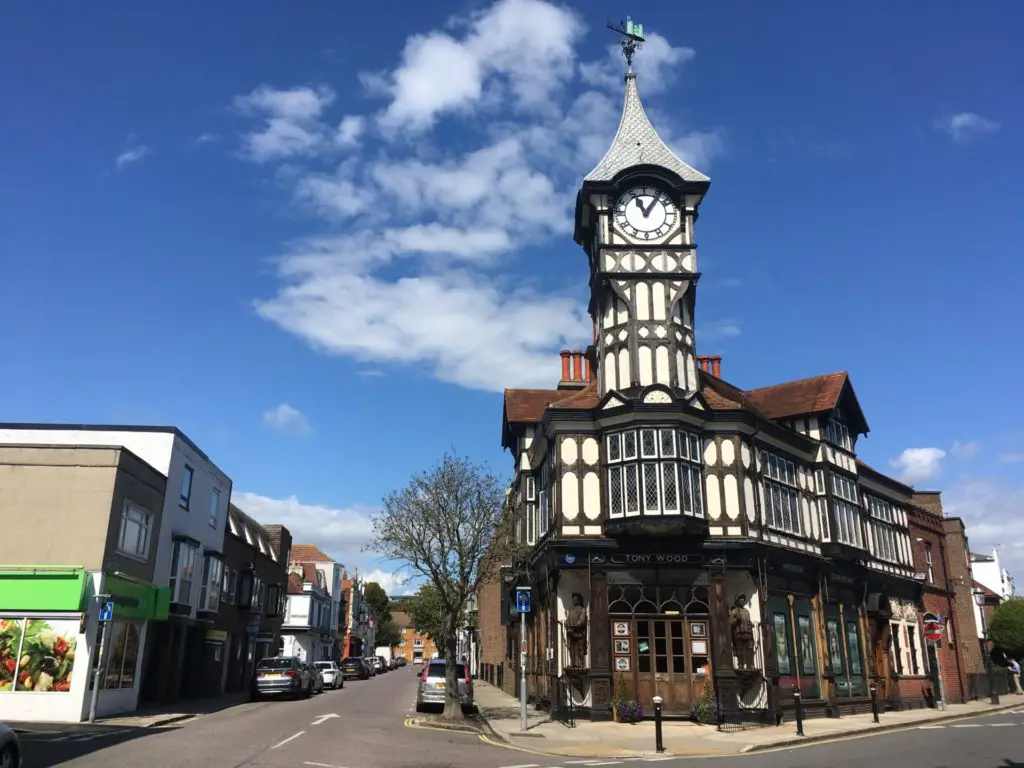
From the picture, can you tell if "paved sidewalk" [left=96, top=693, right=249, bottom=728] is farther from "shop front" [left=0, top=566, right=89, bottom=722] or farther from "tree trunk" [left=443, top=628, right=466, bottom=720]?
"tree trunk" [left=443, top=628, right=466, bottom=720]

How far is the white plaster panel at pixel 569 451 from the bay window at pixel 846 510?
36.0 ft

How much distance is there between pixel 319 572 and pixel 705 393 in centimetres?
5698

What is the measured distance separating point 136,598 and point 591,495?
46.6 feet

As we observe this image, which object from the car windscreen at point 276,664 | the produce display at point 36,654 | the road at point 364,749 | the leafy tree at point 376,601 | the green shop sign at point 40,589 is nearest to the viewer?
the road at point 364,749

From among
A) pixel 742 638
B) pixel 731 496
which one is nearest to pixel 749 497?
pixel 731 496

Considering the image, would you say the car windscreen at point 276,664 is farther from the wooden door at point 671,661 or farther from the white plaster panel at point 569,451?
the wooden door at point 671,661

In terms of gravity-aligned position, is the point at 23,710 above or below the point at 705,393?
below

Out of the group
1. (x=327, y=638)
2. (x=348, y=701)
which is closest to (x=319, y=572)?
(x=327, y=638)

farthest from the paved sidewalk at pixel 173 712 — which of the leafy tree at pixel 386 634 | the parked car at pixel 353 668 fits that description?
the leafy tree at pixel 386 634

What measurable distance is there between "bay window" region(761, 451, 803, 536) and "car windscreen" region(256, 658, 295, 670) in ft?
63.1

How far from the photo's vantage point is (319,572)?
74062 millimetres

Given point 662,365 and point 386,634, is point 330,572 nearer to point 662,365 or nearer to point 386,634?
point 386,634

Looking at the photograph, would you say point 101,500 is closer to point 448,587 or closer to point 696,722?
point 448,587

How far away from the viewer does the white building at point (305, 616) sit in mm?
61438
